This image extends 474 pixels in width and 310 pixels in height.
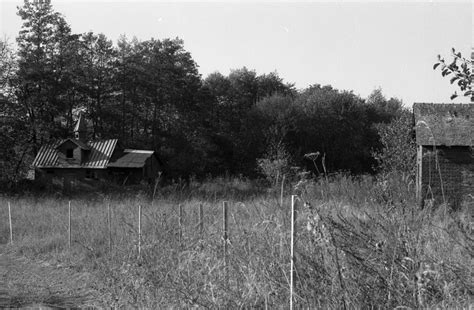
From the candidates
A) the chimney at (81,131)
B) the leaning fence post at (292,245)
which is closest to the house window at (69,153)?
the chimney at (81,131)

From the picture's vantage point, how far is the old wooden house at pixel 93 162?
42.2 meters

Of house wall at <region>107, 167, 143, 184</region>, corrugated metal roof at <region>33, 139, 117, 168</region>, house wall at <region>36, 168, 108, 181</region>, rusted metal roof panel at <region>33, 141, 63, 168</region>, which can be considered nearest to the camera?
house wall at <region>107, 167, 143, 184</region>

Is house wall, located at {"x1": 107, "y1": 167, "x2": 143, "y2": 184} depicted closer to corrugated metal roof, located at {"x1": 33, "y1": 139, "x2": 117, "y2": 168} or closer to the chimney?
corrugated metal roof, located at {"x1": 33, "y1": 139, "x2": 117, "y2": 168}

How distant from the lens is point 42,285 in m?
9.79

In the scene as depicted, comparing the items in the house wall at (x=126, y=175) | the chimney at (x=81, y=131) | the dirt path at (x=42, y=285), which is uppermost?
the chimney at (x=81, y=131)

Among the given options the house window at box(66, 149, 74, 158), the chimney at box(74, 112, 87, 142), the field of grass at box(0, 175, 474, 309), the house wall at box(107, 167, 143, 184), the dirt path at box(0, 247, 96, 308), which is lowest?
the dirt path at box(0, 247, 96, 308)

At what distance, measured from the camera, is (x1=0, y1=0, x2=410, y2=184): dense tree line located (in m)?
44.6

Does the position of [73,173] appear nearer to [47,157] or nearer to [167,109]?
[47,157]

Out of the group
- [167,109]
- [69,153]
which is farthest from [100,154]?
[167,109]

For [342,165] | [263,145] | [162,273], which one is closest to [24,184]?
[263,145]

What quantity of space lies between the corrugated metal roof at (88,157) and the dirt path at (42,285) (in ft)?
99.6

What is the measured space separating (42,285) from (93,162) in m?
34.3

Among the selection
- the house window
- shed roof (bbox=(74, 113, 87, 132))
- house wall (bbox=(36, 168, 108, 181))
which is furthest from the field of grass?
shed roof (bbox=(74, 113, 87, 132))

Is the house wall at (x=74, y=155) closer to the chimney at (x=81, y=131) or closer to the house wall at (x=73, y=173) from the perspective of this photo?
the house wall at (x=73, y=173)
